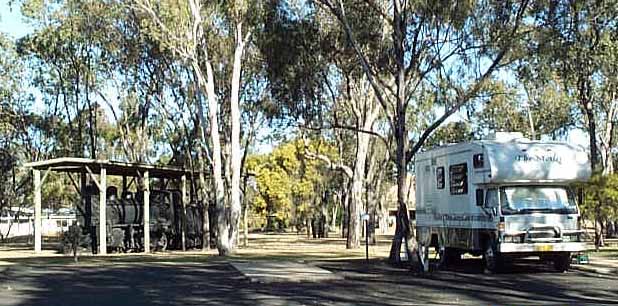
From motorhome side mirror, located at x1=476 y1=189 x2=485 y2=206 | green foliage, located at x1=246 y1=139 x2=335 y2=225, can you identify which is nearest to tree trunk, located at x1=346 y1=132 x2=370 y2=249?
motorhome side mirror, located at x1=476 y1=189 x2=485 y2=206

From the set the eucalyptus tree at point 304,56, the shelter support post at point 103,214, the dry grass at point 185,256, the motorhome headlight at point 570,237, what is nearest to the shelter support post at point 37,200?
the dry grass at point 185,256

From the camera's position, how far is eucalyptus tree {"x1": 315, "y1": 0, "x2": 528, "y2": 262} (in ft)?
89.5

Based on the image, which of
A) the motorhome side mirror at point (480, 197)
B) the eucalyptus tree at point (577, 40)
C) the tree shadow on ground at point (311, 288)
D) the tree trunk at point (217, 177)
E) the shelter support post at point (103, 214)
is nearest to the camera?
the tree shadow on ground at point (311, 288)

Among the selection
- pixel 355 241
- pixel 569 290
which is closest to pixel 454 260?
pixel 569 290

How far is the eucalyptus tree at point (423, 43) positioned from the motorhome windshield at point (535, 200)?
11.4 ft

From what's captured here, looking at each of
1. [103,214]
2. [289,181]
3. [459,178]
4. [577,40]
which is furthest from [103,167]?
[289,181]

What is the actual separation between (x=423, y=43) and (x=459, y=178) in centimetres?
553

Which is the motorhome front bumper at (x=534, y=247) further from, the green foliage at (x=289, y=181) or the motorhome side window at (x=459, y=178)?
the green foliage at (x=289, y=181)

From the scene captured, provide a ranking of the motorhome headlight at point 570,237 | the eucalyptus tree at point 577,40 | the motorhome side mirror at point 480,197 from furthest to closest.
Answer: the eucalyptus tree at point 577,40 < the motorhome side mirror at point 480,197 < the motorhome headlight at point 570,237

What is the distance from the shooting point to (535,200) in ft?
78.8

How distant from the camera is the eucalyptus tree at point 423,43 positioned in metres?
27.3

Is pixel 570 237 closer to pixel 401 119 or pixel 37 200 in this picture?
pixel 401 119

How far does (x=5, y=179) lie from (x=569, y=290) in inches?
2029

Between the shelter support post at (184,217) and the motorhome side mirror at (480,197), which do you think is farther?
the shelter support post at (184,217)
